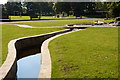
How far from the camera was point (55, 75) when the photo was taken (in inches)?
261

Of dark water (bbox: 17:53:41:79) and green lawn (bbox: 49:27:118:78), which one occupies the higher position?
green lawn (bbox: 49:27:118:78)

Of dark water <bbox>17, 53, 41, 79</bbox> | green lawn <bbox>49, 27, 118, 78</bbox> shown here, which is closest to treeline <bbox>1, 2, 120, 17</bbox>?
dark water <bbox>17, 53, 41, 79</bbox>

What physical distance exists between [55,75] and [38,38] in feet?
34.3

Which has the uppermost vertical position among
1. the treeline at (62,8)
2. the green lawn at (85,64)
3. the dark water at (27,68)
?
the treeline at (62,8)

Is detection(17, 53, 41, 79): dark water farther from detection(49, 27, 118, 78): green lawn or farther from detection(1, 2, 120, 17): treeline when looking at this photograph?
detection(1, 2, 120, 17): treeline

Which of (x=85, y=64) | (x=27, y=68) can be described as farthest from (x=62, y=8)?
(x=85, y=64)

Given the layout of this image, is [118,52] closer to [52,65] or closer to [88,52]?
[88,52]

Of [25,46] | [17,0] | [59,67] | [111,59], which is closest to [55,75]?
[59,67]

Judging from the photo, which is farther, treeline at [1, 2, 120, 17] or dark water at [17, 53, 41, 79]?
treeline at [1, 2, 120, 17]

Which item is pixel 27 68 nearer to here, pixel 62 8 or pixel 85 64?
pixel 85 64

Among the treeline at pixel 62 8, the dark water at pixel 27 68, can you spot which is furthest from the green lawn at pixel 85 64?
the treeline at pixel 62 8

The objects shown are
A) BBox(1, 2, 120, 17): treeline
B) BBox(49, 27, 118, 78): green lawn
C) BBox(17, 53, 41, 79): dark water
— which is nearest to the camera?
BBox(49, 27, 118, 78): green lawn

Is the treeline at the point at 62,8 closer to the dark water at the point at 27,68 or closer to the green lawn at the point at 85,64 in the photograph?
the dark water at the point at 27,68

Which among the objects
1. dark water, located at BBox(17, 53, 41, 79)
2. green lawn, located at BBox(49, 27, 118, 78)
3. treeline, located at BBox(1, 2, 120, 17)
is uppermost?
treeline, located at BBox(1, 2, 120, 17)
